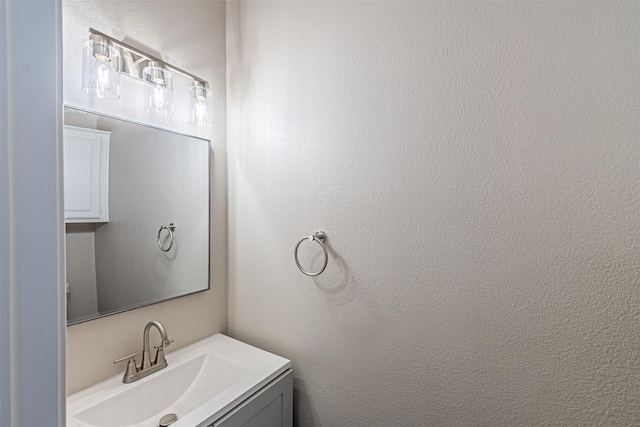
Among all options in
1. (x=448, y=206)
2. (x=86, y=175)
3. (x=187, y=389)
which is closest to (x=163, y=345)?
(x=187, y=389)

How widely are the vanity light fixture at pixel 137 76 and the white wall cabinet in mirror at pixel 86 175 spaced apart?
0.15 meters

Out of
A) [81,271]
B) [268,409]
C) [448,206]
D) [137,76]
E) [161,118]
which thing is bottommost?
[268,409]

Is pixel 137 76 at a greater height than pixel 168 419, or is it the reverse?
pixel 137 76

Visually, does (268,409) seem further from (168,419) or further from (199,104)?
(199,104)

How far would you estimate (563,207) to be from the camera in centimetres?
85

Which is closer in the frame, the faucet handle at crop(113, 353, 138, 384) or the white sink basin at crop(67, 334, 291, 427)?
the white sink basin at crop(67, 334, 291, 427)

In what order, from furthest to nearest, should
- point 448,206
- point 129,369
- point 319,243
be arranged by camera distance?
point 319,243
point 129,369
point 448,206

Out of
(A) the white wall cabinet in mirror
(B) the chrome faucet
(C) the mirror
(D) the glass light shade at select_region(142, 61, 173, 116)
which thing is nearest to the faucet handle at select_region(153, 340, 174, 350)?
(B) the chrome faucet

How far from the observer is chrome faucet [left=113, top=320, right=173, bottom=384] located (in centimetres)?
112

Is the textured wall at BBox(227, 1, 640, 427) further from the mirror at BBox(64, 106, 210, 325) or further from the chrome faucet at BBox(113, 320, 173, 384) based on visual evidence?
the chrome faucet at BBox(113, 320, 173, 384)

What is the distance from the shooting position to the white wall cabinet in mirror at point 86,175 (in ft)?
3.29

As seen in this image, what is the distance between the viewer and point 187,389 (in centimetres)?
125

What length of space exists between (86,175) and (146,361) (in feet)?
2.31

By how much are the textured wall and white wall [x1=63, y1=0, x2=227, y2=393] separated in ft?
0.55
